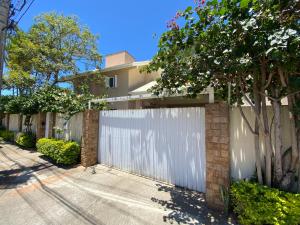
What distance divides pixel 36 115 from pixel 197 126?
1205 centimetres

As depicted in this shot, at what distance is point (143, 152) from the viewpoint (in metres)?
6.70

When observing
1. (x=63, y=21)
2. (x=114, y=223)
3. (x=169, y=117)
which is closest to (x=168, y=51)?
(x=169, y=117)

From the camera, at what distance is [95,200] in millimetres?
5258

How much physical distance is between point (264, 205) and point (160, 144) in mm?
3247

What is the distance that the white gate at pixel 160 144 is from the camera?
539 centimetres

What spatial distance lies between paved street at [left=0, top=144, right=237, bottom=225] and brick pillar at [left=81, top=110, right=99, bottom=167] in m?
0.63

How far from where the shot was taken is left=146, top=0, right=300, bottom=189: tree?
338cm

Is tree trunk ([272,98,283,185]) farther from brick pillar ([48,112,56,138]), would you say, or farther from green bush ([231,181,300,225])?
brick pillar ([48,112,56,138])

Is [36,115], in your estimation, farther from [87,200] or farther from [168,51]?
[168,51]

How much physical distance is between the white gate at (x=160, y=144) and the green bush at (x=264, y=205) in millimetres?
1324

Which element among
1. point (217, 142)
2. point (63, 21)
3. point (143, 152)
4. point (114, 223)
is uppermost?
point (63, 21)

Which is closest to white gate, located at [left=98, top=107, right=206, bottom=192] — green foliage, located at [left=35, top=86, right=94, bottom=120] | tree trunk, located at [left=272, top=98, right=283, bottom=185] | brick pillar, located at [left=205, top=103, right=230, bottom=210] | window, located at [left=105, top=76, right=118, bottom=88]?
brick pillar, located at [left=205, top=103, right=230, bottom=210]

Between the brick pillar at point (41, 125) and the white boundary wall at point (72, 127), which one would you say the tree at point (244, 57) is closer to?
the white boundary wall at point (72, 127)

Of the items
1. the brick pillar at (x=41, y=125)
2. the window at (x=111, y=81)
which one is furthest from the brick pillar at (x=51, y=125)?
the window at (x=111, y=81)
